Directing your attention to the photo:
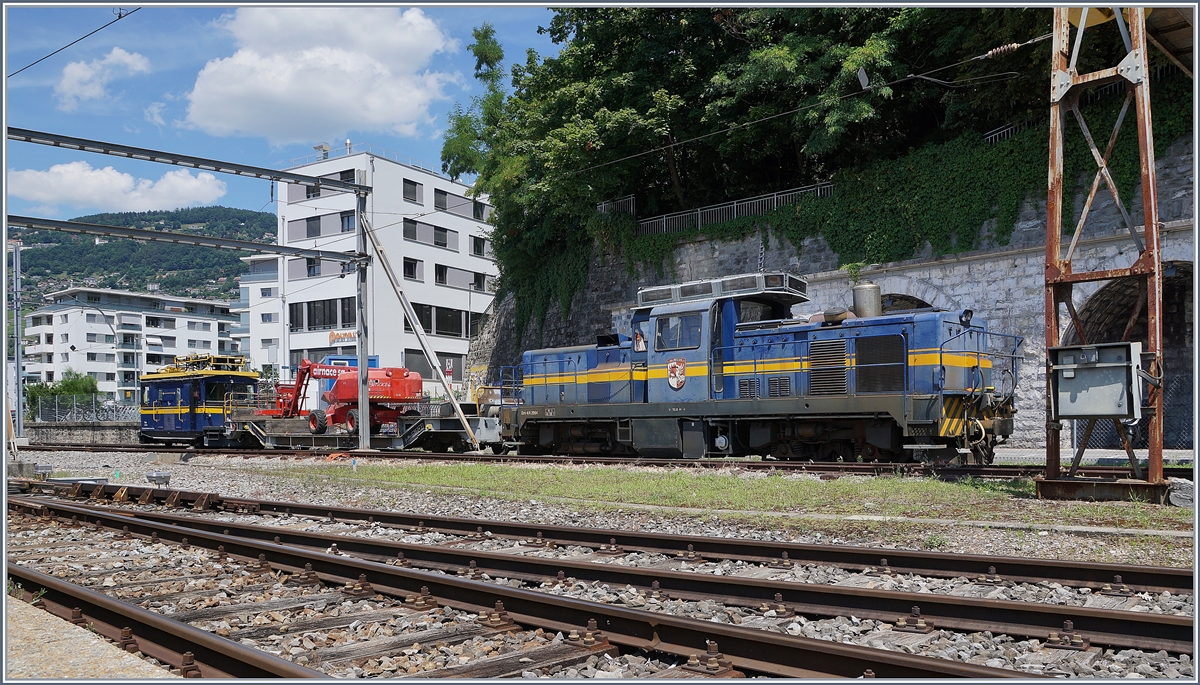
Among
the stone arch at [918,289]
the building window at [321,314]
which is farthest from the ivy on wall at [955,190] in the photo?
the building window at [321,314]

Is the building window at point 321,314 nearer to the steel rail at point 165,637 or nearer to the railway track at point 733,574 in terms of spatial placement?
the railway track at point 733,574

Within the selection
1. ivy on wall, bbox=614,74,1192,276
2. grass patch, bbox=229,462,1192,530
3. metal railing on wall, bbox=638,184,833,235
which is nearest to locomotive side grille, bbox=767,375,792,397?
grass patch, bbox=229,462,1192,530

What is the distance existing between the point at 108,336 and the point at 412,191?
60.9 metres

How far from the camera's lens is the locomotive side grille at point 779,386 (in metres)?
15.8

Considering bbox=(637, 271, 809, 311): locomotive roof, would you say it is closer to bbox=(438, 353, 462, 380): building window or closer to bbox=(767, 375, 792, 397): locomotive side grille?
bbox=(767, 375, 792, 397): locomotive side grille

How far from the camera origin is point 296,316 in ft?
175

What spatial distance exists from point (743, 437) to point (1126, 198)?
1146 cm

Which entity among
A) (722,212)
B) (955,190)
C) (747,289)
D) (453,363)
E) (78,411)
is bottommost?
(78,411)

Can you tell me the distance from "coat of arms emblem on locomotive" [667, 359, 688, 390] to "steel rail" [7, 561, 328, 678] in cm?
1228

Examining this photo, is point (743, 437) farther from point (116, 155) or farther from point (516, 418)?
point (116, 155)

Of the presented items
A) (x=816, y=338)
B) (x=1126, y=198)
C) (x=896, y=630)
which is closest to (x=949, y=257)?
(x=1126, y=198)

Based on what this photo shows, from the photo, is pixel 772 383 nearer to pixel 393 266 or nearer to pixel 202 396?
pixel 202 396

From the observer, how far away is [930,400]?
13.9 metres

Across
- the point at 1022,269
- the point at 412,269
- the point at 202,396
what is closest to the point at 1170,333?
the point at 1022,269
